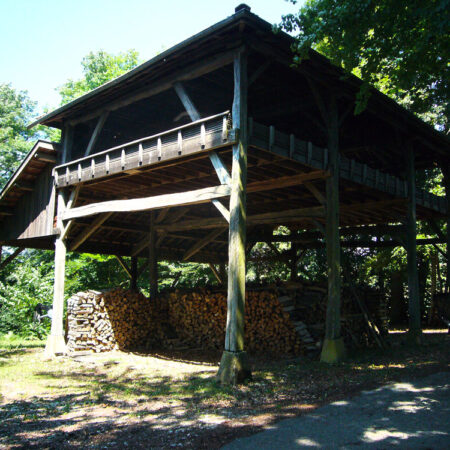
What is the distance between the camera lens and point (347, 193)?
13.5 metres

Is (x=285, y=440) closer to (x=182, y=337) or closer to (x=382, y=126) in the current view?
(x=182, y=337)

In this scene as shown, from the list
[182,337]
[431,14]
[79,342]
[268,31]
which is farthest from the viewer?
[182,337]

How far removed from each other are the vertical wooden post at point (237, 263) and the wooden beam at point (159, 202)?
14.3 inches

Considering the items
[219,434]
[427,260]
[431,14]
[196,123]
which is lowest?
[219,434]

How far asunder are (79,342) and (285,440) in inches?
377

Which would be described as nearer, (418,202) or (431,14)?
(431,14)

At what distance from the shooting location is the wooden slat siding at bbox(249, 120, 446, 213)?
8.77 m

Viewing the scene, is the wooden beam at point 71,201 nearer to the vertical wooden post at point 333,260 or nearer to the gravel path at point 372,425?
the vertical wooden post at point 333,260

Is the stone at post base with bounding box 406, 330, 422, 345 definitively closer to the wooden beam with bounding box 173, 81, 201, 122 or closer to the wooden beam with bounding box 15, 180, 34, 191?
the wooden beam with bounding box 173, 81, 201, 122

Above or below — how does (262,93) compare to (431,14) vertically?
above

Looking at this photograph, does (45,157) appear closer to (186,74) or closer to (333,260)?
(186,74)

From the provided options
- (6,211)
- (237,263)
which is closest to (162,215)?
(6,211)

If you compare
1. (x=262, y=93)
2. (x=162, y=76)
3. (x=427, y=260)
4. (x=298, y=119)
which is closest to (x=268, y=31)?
(x=162, y=76)

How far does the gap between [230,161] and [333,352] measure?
15.6 ft
